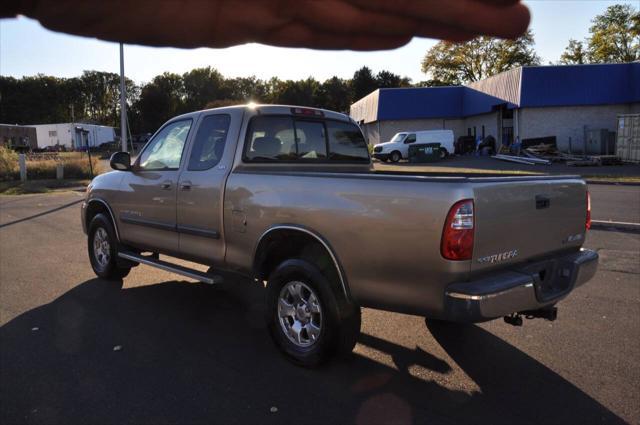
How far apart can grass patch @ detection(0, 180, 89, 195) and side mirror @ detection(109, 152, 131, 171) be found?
15.6 metres

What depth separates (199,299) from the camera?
18.5 ft

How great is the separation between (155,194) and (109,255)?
1346mm

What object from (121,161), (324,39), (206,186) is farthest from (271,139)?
(324,39)

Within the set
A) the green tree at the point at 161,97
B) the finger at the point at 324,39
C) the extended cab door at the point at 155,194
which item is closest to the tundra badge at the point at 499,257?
the green tree at the point at 161,97

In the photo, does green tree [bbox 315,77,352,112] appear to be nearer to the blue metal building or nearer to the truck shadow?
the truck shadow

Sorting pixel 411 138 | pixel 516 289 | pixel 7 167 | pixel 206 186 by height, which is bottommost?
pixel 516 289

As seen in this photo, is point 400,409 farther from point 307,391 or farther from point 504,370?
point 504,370

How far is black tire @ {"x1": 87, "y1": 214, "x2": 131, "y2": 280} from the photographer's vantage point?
6172 mm

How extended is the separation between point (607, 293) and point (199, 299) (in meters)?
4.33

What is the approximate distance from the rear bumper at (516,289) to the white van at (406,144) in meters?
30.0

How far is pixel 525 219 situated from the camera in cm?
352

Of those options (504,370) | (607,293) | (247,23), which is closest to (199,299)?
(504,370)

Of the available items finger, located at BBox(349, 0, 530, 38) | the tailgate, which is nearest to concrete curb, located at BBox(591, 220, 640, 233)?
the tailgate

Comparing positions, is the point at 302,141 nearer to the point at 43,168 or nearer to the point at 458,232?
the point at 458,232
